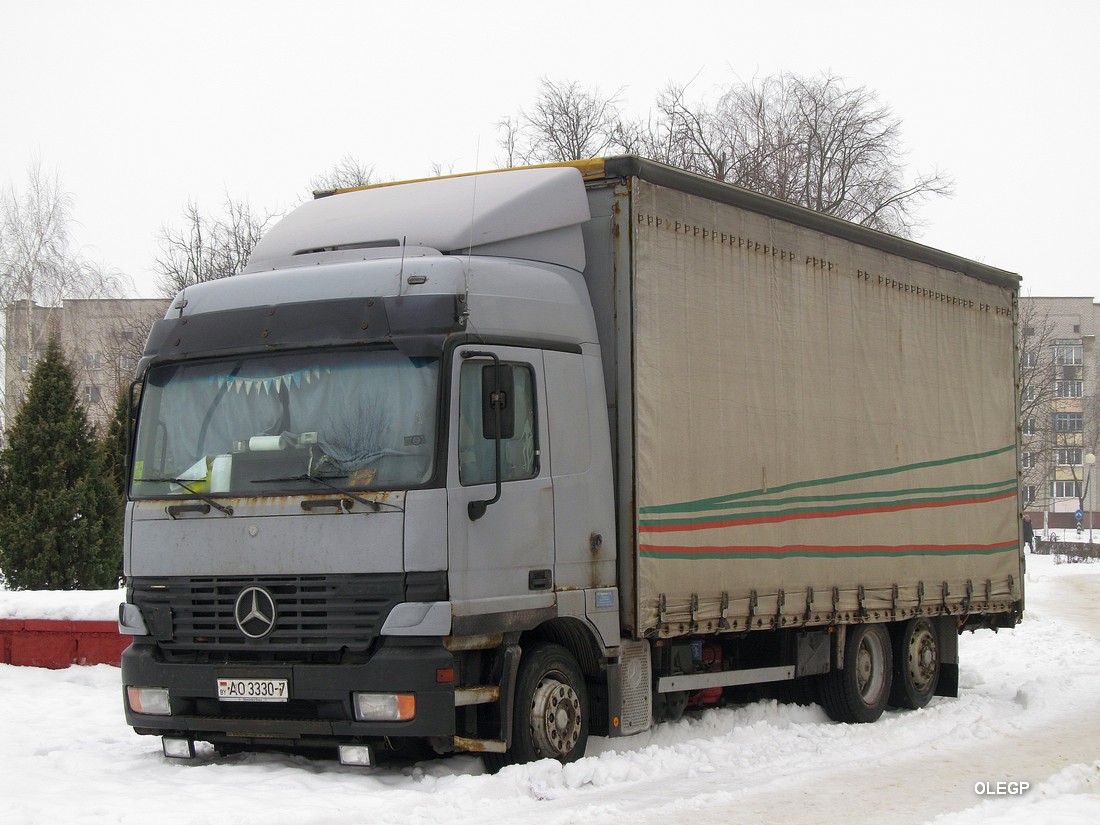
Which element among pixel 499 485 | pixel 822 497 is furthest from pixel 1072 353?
pixel 499 485

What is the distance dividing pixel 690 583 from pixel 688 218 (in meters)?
2.65

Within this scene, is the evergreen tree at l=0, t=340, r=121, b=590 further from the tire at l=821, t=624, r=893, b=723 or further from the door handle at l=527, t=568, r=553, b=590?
the door handle at l=527, t=568, r=553, b=590

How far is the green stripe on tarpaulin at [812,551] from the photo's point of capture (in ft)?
32.2

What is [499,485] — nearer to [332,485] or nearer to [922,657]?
[332,485]

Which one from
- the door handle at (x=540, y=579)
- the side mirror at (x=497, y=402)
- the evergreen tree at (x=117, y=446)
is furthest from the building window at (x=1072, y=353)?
the side mirror at (x=497, y=402)

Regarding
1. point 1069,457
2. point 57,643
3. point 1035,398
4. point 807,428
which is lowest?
point 57,643

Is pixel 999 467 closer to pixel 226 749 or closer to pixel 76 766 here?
pixel 226 749

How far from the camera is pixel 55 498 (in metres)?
19.5

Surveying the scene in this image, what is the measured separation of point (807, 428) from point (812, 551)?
996 millimetres

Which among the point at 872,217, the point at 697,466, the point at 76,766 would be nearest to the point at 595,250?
the point at 697,466

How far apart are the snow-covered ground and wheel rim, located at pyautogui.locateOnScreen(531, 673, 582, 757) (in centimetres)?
20

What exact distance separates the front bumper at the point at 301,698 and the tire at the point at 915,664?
6.32m

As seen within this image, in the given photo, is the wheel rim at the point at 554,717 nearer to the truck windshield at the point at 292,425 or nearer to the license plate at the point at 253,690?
the license plate at the point at 253,690

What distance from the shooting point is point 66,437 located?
20172mm
